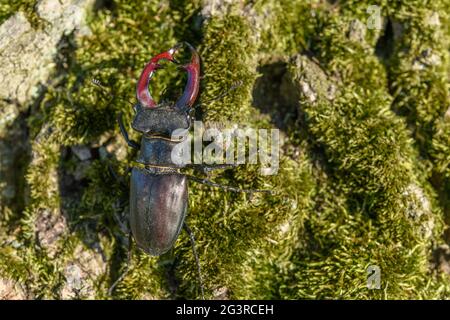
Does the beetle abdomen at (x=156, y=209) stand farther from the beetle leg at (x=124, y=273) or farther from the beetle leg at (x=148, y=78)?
the beetle leg at (x=148, y=78)

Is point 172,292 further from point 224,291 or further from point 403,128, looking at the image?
point 403,128

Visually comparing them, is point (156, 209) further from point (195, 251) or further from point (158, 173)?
point (195, 251)

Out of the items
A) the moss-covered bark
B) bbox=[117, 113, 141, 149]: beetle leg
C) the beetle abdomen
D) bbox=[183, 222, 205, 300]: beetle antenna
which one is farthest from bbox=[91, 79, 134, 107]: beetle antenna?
bbox=[183, 222, 205, 300]: beetle antenna

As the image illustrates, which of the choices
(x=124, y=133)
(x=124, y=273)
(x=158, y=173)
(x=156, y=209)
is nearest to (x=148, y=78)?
(x=124, y=133)

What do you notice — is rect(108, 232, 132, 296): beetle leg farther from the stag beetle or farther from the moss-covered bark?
the stag beetle

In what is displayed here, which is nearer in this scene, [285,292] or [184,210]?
[184,210]
